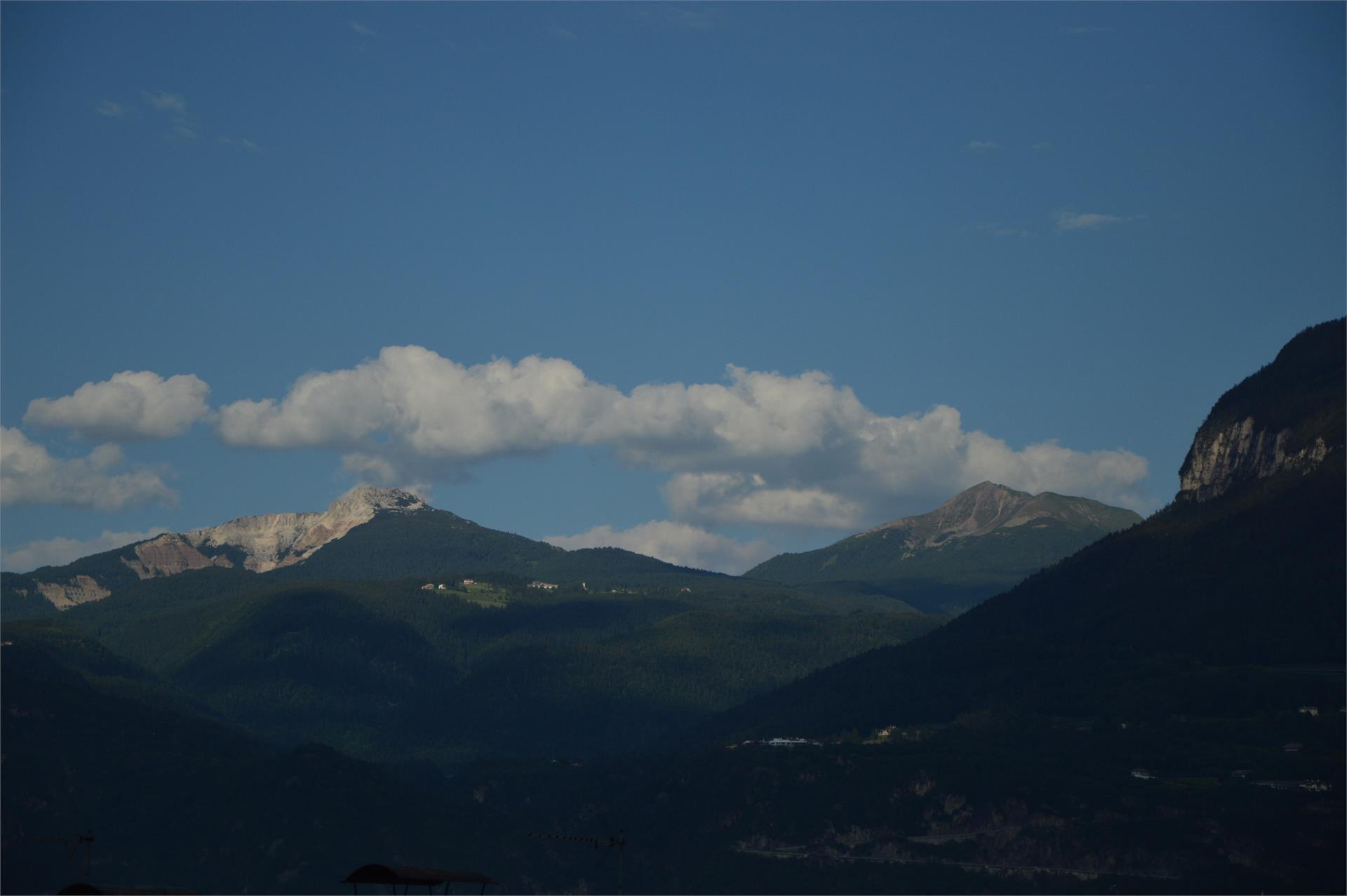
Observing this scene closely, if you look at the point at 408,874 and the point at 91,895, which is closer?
the point at 91,895

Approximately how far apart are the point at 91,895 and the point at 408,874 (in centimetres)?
2145

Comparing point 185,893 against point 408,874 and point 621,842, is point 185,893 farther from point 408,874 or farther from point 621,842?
point 621,842

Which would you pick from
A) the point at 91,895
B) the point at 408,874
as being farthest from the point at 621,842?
the point at 91,895

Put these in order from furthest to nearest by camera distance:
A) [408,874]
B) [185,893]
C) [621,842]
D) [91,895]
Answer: [621,842] → [185,893] → [408,874] → [91,895]

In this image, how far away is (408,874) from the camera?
136 meters

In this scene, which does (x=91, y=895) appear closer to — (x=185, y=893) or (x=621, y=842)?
(x=185, y=893)

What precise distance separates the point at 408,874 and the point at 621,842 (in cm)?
2751

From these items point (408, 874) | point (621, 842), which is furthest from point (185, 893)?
point (621, 842)

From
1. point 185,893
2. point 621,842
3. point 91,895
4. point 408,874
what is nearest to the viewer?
point 91,895

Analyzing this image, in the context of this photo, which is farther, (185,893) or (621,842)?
(621,842)

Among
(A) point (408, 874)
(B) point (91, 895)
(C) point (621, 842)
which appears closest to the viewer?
(B) point (91, 895)

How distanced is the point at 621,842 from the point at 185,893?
34460mm

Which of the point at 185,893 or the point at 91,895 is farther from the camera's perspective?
the point at 185,893

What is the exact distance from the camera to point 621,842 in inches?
6284
